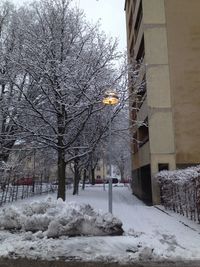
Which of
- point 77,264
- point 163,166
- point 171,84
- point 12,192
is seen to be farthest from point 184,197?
point 12,192

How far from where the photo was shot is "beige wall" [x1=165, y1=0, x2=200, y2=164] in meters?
21.0

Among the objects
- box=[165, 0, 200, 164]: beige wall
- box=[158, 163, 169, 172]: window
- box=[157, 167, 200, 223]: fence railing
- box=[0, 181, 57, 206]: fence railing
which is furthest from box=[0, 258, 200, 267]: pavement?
box=[165, 0, 200, 164]: beige wall

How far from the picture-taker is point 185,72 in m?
21.7

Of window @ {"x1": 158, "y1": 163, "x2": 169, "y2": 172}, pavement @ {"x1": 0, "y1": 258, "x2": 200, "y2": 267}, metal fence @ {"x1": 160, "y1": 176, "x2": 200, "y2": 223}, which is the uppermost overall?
window @ {"x1": 158, "y1": 163, "x2": 169, "y2": 172}

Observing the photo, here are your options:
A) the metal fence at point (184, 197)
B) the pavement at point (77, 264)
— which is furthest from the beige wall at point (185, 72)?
the pavement at point (77, 264)

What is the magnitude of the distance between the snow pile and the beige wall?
38.3 ft

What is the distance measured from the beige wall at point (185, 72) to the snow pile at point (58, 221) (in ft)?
38.3

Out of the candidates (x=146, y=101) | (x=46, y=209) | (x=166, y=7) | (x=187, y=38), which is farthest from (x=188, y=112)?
(x=46, y=209)

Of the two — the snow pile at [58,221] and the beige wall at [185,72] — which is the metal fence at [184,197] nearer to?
the snow pile at [58,221]

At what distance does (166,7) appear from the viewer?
74.7 ft

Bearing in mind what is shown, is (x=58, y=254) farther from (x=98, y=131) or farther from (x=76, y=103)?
(x=98, y=131)

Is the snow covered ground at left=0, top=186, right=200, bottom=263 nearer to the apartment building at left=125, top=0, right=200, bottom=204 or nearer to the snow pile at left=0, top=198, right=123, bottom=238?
the snow pile at left=0, top=198, right=123, bottom=238

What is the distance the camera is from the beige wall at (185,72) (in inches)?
827

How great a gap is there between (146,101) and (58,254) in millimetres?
15788
